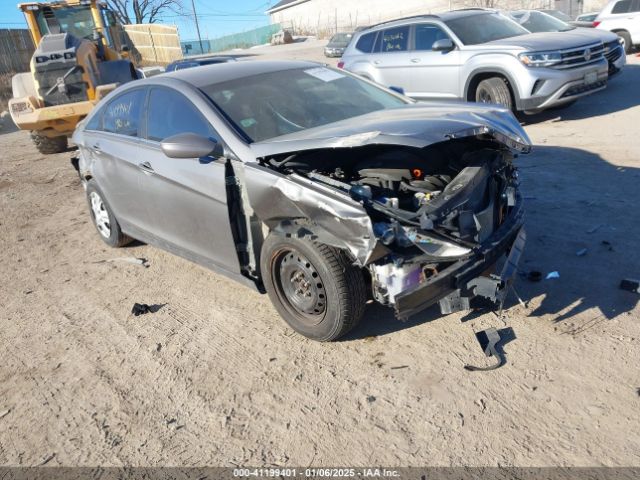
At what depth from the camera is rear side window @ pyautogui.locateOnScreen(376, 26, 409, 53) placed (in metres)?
10.5

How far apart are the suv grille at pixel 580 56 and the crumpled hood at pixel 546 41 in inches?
3.1

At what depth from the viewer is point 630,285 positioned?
12.8ft

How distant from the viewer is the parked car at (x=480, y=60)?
28.5ft

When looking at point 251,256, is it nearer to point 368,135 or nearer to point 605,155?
point 368,135

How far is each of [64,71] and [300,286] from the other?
11.0 meters

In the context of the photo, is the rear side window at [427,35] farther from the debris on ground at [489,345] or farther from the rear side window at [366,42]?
the debris on ground at [489,345]

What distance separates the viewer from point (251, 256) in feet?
13.2

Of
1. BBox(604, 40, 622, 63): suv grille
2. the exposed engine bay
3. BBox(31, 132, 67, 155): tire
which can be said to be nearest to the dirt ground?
the exposed engine bay

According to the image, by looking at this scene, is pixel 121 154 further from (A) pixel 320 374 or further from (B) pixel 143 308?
(A) pixel 320 374

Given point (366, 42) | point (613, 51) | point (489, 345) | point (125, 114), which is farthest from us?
point (366, 42)

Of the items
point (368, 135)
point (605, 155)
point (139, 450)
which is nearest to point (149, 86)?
point (368, 135)

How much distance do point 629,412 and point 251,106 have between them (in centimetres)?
317

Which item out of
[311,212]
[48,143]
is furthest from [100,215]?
[48,143]

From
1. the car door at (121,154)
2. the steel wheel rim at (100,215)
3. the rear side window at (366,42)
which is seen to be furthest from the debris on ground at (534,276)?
the rear side window at (366,42)
